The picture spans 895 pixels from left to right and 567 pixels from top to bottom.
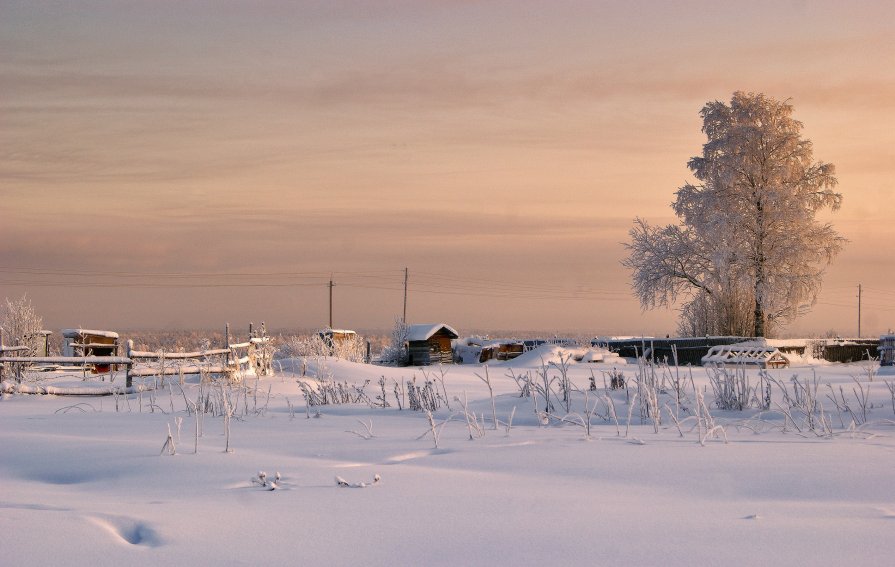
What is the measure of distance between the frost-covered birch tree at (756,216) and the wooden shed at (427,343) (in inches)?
420

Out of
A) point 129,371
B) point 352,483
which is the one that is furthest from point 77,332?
point 352,483

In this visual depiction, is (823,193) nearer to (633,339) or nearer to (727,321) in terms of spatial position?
(727,321)

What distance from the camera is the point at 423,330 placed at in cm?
3697

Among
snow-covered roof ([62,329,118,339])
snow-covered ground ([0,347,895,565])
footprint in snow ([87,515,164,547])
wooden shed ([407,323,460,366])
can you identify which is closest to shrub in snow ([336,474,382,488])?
snow-covered ground ([0,347,895,565])

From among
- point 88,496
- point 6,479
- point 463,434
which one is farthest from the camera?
point 463,434

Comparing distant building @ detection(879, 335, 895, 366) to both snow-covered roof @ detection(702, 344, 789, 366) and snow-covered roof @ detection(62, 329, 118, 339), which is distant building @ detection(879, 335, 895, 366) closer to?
snow-covered roof @ detection(702, 344, 789, 366)

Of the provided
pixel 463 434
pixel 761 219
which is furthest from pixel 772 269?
pixel 463 434

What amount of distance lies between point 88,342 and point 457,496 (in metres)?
28.2

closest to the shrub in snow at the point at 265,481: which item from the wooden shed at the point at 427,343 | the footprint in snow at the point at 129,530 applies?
the footprint in snow at the point at 129,530

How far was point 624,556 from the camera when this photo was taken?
373 centimetres

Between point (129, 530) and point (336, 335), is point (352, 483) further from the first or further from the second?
point (336, 335)

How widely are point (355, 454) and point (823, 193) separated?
33.1 meters

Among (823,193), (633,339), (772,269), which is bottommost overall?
(633,339)

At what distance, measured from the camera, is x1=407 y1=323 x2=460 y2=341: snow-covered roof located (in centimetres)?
3659
